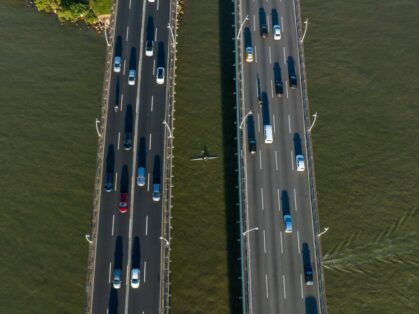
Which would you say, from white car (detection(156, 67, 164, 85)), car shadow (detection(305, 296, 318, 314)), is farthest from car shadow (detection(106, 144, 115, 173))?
car shadow (detection(305, 296, 318, 314))

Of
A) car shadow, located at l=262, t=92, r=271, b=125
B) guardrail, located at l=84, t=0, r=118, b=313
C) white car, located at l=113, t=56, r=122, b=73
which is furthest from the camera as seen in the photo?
white car, located at l=113, t=56, r=122, b=73

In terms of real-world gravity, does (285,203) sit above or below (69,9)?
below

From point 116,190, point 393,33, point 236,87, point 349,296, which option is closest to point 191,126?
point 236,87

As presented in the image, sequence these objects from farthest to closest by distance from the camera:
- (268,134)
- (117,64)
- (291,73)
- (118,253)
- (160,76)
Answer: (117,64)
(291,73)
(160,76)
(268,134)
(118,253)

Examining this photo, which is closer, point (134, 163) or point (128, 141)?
point (134, 163)

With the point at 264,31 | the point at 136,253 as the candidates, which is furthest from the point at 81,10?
the point at 136,253

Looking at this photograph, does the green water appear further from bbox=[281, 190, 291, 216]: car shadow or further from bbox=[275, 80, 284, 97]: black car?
bbox=[275, 80, 284, 97]: black car

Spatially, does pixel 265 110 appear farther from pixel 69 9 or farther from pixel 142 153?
pixel 69 9
